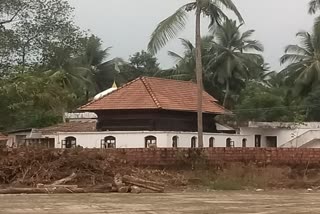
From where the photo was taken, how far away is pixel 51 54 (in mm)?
39906

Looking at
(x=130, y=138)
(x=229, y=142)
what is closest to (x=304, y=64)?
(x=229, y=142)

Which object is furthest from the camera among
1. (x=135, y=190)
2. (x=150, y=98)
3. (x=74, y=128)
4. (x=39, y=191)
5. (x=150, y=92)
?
(x=74, y=128)

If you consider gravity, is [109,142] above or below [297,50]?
below

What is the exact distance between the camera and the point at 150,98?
36031mm

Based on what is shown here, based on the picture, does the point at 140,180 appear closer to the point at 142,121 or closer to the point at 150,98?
the point at 142,121

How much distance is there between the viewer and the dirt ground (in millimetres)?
14484

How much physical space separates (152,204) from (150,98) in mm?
20169

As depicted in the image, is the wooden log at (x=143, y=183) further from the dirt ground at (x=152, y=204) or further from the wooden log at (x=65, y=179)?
the wooden log at (x=65, y=179)

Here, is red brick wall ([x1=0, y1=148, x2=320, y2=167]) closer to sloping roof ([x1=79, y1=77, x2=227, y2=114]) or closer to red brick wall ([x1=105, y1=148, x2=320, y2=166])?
red brick wall ([x1=105, y1=148, x2=320, y2=166])

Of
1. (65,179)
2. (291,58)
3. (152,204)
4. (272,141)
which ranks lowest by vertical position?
(152,204)

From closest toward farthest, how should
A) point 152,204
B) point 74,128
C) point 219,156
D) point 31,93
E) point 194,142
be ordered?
point 152,204 < point 219,156 < point 31,93 < point 194,142 < point 74,128

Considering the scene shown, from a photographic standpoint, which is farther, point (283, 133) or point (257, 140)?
point (257, 140)

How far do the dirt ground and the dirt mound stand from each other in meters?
2.59

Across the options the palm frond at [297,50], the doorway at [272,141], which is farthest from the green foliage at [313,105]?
the doorway at [272,141]
